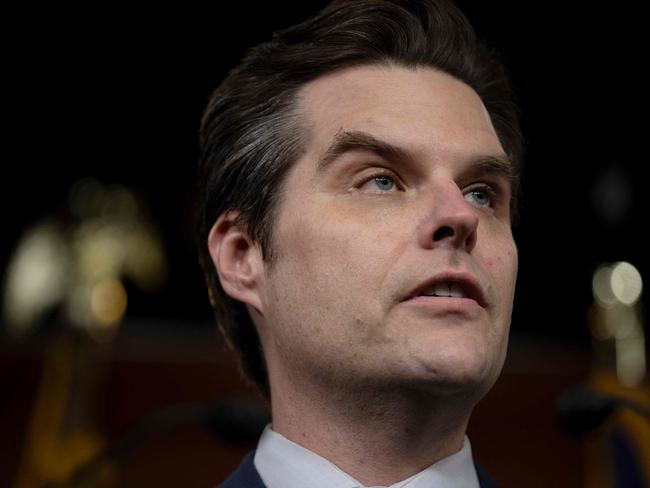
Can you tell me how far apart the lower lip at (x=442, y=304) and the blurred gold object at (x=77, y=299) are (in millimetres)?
2182

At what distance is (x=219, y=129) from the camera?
1928mm

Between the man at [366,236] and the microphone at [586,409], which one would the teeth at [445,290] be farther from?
the microphone at [586,409]

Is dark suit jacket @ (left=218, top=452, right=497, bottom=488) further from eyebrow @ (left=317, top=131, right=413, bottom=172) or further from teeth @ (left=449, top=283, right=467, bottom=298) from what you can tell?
eyebrow @ (left=317, top=131, right=413, bottom=172)

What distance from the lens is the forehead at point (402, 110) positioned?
1677mm

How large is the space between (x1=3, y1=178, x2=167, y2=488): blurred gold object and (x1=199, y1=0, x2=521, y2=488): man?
1881 mm

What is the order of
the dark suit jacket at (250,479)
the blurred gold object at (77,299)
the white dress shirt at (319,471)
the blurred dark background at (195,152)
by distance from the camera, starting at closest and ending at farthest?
the white dress shirt at (319,471)
the dark suit jacket at (250,479)
the blurred gold object at (77,299)
the blurred dark background at (195,152)

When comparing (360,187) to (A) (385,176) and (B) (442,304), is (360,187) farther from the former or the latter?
(B) (442,304)

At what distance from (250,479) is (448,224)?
1.73 feet

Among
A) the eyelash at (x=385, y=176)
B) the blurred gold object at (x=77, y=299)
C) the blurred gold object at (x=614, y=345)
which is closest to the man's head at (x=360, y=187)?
the eyelash at (x=385, y=176)

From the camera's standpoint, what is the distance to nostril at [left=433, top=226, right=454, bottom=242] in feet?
5.13

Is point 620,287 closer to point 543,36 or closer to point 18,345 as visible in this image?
point 543,36

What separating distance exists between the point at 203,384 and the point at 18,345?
778 mm

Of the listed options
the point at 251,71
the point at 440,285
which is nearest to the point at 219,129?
the point at 251,71

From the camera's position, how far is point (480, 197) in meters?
1.76
